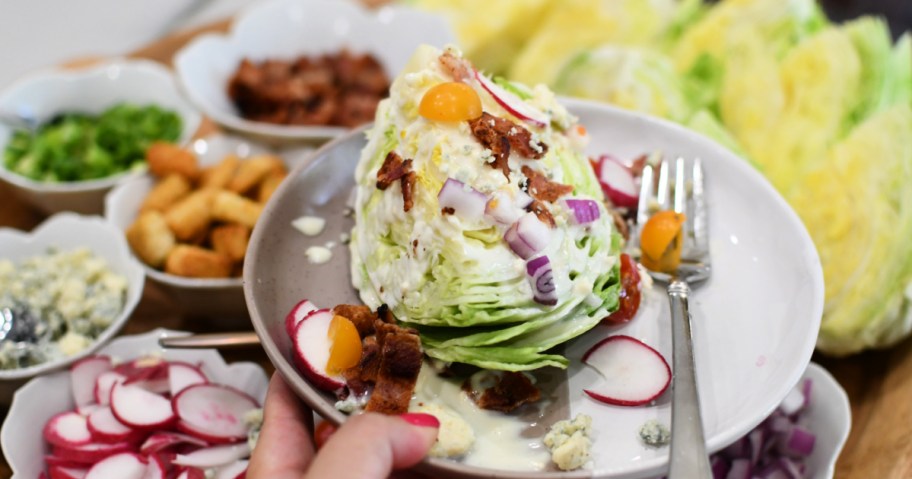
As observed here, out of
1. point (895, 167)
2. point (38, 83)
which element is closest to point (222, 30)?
point (38, 83)

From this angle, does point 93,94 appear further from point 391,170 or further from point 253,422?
point 391,170

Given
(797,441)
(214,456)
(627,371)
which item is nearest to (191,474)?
(214,456)

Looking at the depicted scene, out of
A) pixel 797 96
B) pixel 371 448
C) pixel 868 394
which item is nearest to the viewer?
pixel 371 448

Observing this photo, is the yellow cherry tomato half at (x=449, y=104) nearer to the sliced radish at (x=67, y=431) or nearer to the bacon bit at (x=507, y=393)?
the bacon bit at (x=507, y=393)

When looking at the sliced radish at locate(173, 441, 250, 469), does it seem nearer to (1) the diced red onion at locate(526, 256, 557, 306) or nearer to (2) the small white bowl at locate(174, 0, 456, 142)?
(1) the diced red onion at locate(526, 256, 557, 306)

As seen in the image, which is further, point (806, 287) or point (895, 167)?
point (895, 167)

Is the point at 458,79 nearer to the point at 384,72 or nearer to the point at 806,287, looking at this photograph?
the point at 806,287

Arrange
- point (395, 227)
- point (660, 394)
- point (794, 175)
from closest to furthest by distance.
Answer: point (660, 394), point (395, 227), point (794, 175)
